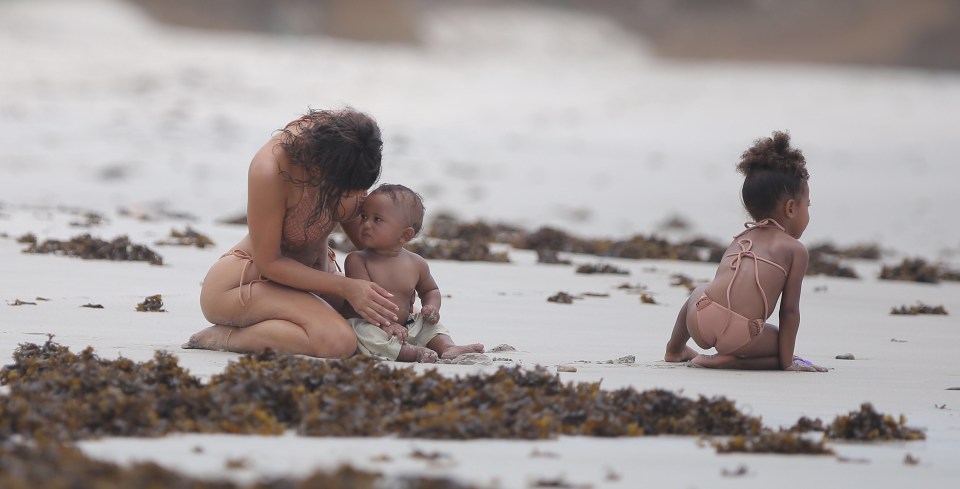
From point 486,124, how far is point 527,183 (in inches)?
244

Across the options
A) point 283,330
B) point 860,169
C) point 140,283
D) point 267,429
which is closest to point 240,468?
point 267,429

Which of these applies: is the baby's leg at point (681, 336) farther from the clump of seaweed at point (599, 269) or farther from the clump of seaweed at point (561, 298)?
the clump of seaweed at point (599, 269)

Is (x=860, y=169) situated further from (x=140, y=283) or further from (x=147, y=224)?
(x=140, y=283)

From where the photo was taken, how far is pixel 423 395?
14.0 ft

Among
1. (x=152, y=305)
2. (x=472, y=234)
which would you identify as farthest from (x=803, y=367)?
(x=472, y=234)

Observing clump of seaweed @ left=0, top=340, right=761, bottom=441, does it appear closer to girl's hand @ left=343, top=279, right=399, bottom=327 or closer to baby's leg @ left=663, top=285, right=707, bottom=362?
girl's hand @ left=343, top=279, right=399, bottom=327

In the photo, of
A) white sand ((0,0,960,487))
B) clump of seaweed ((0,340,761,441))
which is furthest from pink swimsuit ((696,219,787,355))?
clump of seaweed ((0,340,761,441))

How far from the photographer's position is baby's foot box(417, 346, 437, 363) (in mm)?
5359

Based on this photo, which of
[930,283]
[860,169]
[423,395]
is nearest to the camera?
[423,395]

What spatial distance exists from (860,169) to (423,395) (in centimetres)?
1881

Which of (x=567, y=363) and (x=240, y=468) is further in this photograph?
(x=567, y=363)

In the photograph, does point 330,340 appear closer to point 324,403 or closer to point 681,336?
point 324,403

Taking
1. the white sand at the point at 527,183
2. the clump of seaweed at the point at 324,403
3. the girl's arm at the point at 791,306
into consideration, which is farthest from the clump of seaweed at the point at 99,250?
the girl's arm at the point at 791,306

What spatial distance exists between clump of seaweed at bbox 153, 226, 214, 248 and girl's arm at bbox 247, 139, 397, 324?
13.4 feet
